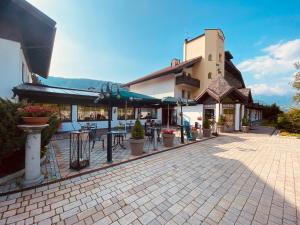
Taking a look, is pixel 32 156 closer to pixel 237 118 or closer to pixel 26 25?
pixel 26 25

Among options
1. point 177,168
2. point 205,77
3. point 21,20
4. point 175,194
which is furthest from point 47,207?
point 205,77

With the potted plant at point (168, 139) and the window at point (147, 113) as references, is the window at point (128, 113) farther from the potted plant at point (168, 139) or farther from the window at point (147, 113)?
the potted plant at point (168, 139)

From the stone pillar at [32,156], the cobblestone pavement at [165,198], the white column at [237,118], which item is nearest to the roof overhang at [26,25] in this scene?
the stone pillar at [32,156]

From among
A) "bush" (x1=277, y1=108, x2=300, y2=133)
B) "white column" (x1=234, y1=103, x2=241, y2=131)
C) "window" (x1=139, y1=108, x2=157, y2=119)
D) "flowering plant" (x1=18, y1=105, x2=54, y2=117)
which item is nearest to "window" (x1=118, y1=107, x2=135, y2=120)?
"window" (x1=139, y1=108, x2=157, y2=119)

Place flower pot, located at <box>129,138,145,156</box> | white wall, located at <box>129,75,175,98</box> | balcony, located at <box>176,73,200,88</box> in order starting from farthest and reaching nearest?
white wall, located at <box>129,75,175,98</box>
balcony, located at <box>176,73,200,88</box>
flower pot, located at <box>129,138,145,156</box>

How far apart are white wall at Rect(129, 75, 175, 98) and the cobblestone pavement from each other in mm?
13780

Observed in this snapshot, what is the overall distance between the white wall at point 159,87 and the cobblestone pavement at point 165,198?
45.2 feet

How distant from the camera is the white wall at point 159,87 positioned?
17.7 metres

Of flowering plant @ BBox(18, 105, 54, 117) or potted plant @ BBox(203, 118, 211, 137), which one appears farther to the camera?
potted plant @ BBox(203, 118, 211, 137)

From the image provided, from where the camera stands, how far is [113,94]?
4.98 metres

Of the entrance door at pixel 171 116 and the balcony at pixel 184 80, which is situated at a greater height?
the balcony at pixel 184 80

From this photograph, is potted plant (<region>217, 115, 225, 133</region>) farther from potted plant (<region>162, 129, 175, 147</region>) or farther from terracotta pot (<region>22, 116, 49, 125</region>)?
terracotta pot (<region>22, 116, 49, 125</region>)

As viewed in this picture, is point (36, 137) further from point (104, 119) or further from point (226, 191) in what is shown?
point (104, 119)

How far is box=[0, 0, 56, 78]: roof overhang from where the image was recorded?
5.11 metres
